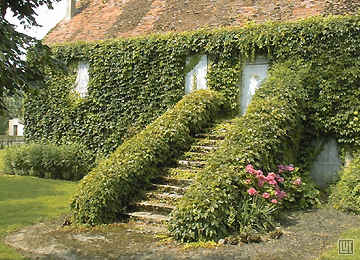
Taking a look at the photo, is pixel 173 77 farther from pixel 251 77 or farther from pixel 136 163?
pixel 136 163

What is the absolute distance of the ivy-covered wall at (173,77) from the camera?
34.3 ft

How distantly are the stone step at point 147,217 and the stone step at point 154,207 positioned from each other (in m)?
0.10

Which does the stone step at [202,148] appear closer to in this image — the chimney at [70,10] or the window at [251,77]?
the window at [251,77]

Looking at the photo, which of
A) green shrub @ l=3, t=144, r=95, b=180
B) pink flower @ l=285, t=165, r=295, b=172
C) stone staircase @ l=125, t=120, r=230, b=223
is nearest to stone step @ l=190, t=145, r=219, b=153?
stone staircase @ l=125, t=120, r=230, b=223

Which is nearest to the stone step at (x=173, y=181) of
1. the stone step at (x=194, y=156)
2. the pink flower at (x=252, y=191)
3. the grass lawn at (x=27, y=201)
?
the stone step at (x=194, y=156)

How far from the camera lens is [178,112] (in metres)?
10.3

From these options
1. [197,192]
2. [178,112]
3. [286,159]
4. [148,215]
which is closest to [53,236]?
[148,215]

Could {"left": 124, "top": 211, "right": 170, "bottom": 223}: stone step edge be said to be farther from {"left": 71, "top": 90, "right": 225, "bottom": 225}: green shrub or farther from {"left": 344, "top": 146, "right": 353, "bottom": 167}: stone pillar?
{"left": 344, "top": 146, "right": 353, "bottom": 167}: stone pillar

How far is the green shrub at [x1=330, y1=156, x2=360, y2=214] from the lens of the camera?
328 inches

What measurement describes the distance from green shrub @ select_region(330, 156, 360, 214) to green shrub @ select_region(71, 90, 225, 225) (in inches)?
147

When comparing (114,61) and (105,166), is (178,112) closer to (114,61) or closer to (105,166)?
(105,166)

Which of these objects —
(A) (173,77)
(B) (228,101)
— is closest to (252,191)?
(B) (228,101)

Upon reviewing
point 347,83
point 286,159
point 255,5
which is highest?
point 255,5

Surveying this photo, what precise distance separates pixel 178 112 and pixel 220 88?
2.64 m
